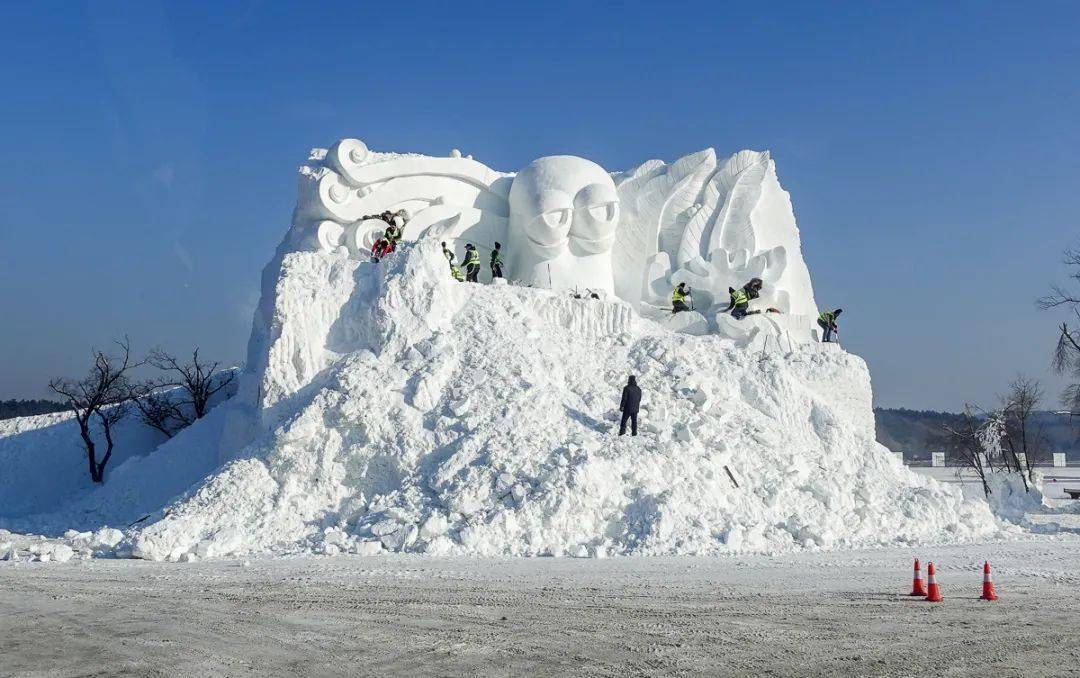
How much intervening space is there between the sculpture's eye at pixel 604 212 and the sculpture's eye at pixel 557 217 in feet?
1.71

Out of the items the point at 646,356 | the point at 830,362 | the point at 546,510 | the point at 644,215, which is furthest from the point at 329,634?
the point at 644,215

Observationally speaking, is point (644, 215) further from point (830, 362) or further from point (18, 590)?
point (18, 590)

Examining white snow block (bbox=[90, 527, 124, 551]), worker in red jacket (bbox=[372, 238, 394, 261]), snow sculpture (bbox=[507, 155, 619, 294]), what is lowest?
white snow block (bbox=[90, 527, 124, 551])

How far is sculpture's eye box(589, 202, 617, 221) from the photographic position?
839 inches

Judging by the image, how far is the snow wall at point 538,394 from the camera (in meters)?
14.0

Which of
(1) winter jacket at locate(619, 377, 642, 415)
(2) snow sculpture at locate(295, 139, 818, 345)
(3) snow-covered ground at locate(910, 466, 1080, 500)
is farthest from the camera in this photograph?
(3) snow-covered ground at locate(910, 466, 1080, 500)

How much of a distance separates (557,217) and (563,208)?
9.1 inches

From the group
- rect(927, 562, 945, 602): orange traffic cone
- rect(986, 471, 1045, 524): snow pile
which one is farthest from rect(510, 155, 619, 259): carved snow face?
rect(927, 562, 945, 602): orange traffic cone

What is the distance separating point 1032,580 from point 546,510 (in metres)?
6.04

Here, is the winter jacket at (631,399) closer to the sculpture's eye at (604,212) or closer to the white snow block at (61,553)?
the sculpture's eye at (604,212)

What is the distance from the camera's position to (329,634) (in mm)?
7992

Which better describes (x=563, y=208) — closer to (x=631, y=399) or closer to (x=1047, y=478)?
(x=631, y=399)

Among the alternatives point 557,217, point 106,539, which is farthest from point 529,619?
point 557,217

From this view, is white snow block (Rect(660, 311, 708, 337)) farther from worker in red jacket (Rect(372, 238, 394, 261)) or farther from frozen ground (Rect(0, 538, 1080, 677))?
frozen ground (Rect(0, 538, 1080, 677))
